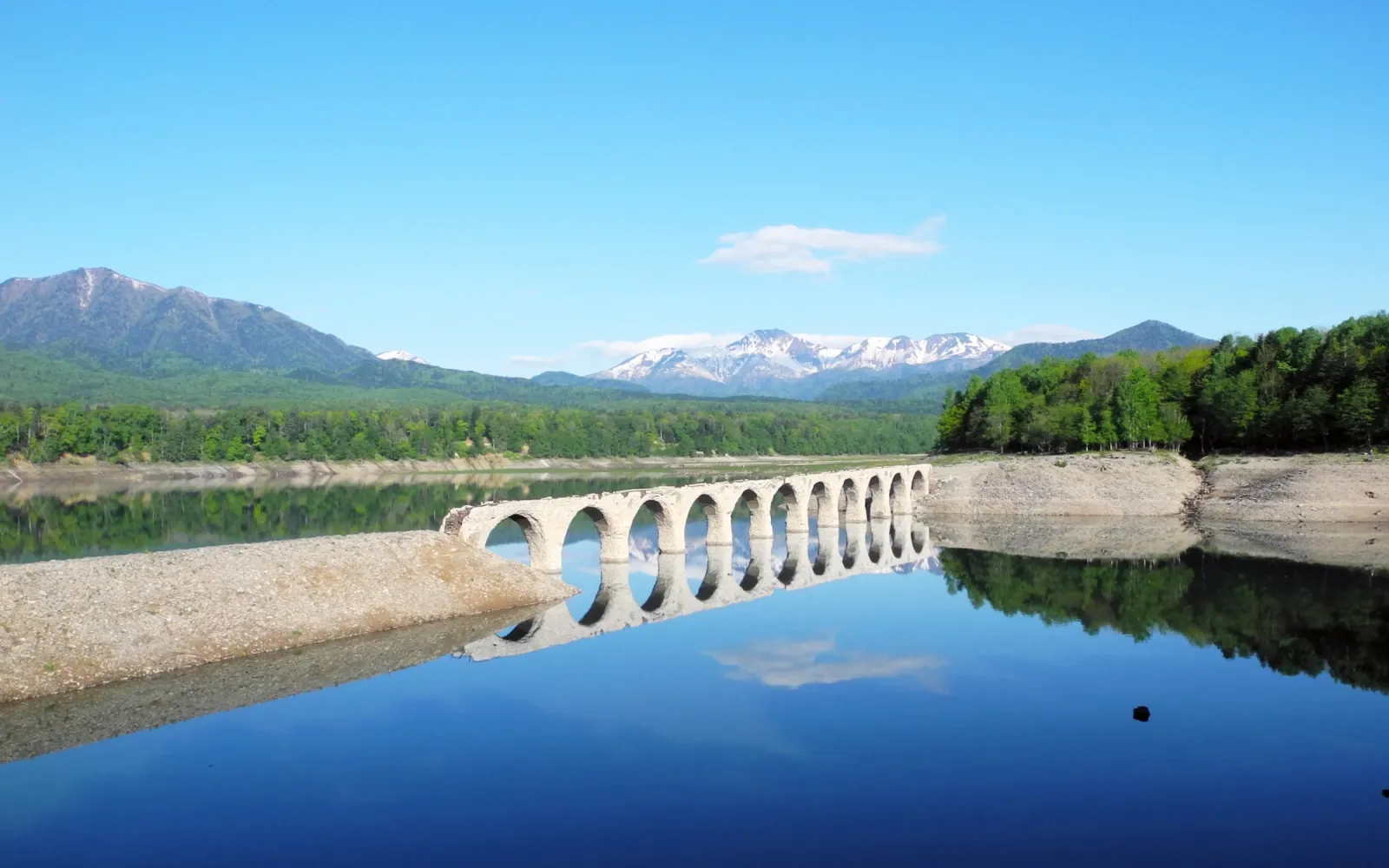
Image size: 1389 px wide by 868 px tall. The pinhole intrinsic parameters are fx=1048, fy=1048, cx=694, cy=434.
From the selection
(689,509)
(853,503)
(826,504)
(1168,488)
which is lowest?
(853,503)

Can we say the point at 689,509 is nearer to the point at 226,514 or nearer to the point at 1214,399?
the point at 226,514

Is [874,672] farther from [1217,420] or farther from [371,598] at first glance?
[1217,420]

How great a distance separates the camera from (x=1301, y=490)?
254 ft

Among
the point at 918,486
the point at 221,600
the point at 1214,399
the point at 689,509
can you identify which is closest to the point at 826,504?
the point at 689,509

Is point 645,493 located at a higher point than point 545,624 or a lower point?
higher

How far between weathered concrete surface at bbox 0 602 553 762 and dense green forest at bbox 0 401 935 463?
12335 cm

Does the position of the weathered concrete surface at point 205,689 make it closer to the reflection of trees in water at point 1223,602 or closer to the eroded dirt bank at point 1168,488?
the reflection of trees in water at point 1223,602

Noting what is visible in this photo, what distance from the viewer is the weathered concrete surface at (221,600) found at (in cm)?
3152

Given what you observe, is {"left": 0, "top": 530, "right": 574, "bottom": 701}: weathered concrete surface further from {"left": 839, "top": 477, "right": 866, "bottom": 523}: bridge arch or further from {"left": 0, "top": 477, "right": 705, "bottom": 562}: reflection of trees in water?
{"left": 839, "top": 477, "right": 866, "bottom": 523}: bridge arch

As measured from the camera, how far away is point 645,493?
56.3 m

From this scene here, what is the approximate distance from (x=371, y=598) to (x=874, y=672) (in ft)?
61.9

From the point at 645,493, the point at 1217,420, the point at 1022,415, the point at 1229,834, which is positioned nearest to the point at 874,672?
the point at 1229,834

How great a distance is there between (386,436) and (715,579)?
121 metres

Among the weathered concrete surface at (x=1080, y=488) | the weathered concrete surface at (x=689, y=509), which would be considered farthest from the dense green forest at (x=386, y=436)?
the weathered concrete surface at (x=1080, y=488)
